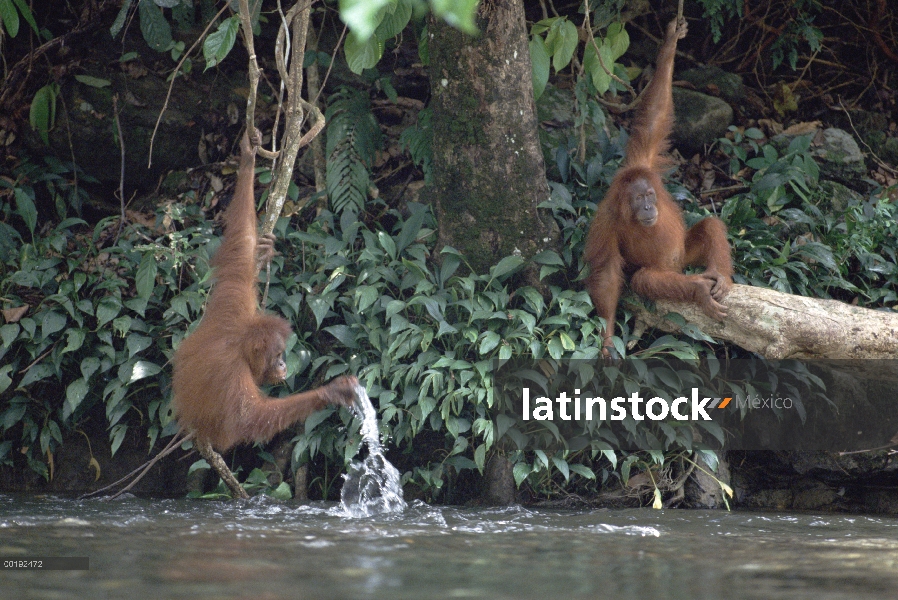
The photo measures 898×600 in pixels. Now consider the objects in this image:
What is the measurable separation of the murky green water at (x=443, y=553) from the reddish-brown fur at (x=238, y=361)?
1.69 ft

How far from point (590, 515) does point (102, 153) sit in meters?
5.38

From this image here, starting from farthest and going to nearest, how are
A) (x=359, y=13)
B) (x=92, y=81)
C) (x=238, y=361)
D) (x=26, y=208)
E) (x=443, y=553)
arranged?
(x=92, y=81) → (x=26, y=208) → (x=238, y=361) → (x=443, y=553) → (x=359, y=13)

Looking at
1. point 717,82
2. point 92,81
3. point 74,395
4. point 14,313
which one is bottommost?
point 74,395

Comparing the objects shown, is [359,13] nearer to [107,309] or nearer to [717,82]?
[107,309]

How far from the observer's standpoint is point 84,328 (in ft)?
19.7

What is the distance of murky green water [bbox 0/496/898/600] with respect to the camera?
9.59 feet

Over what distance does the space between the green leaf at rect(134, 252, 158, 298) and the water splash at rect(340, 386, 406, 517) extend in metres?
1.81

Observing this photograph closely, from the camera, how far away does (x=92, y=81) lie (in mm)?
7695

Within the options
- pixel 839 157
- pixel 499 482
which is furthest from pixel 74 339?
pixel 839 157

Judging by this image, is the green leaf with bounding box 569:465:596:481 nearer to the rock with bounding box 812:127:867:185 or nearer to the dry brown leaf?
the dry brown leaf

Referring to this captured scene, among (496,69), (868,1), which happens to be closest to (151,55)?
(496,69)

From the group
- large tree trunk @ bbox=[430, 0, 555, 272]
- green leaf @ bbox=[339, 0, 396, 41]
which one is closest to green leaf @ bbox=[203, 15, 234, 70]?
large tree trunk @ bbox=[430, 0, 555, 272]

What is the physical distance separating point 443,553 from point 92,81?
5944 millimetres

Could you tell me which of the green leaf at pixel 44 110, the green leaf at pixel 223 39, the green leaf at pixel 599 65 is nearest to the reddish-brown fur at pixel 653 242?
the green leaf at pixel 599 65
